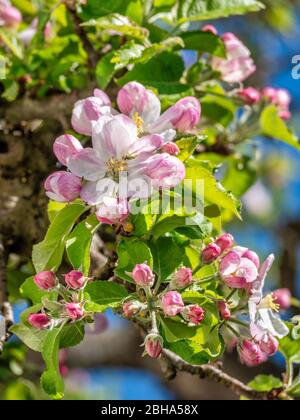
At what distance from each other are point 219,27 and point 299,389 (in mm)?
2582

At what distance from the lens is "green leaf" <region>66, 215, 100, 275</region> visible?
48.4 inches

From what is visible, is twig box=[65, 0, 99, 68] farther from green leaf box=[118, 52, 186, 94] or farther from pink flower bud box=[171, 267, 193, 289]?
pink flower bud box=[171, 267, 193, 289]

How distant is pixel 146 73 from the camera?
1.53m

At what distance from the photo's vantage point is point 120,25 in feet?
4.95

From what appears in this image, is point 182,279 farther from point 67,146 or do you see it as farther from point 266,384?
point 266,384

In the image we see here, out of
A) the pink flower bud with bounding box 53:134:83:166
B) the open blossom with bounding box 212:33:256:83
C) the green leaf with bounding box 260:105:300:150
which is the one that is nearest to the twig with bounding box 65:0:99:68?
the open blossom with bounding box 212:33:256:83

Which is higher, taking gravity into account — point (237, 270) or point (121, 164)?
point (121, 164)

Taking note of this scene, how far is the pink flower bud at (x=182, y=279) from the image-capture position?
47.1 inches

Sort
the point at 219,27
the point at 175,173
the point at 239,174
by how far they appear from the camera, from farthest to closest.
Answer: the point at 219,27
the point at 239,174
the point at 175,173

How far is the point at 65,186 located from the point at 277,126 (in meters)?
0.69

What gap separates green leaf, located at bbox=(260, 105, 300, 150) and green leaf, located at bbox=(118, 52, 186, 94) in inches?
10.2

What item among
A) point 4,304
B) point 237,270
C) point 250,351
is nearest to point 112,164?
point 237,270
